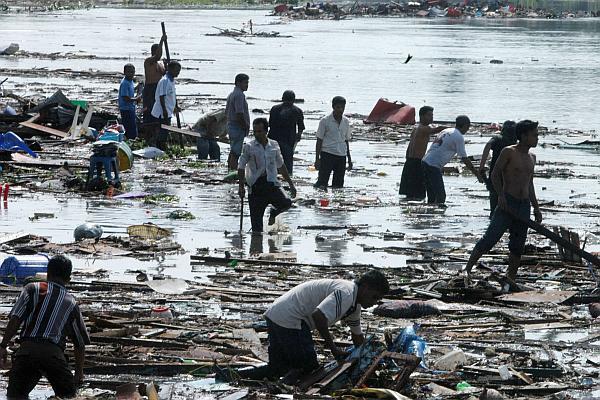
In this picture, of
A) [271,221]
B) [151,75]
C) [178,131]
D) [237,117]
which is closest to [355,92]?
[151,75]

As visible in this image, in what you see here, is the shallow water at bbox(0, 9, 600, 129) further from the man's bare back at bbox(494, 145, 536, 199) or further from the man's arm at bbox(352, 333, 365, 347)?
the man's arm at bbox(352, 333, 365, 347)

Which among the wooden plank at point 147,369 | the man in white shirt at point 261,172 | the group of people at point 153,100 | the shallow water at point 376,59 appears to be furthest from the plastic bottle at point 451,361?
the shallow water at point 376,59

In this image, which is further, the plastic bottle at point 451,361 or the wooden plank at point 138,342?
the wooden plank at point 138,342

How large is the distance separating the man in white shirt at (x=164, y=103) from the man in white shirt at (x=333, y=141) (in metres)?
3.58

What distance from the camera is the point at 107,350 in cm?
978

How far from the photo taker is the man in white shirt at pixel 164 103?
2208cm

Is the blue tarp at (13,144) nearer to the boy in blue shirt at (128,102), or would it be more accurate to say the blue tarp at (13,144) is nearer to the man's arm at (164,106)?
the boy in blue shirt at (128,102)

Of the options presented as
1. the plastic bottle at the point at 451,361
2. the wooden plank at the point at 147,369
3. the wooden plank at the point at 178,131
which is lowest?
the wooden plank at the point at 178,131

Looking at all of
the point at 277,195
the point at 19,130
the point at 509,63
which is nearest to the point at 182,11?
the point at 509,63

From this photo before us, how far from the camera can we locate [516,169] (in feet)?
42.0

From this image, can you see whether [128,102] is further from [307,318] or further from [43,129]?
[307,318]

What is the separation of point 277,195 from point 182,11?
11674 centimetres

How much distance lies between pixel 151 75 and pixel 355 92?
1835 centimetres

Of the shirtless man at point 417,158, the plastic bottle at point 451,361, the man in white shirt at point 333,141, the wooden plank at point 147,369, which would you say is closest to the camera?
the wooden plank at point 147,369
